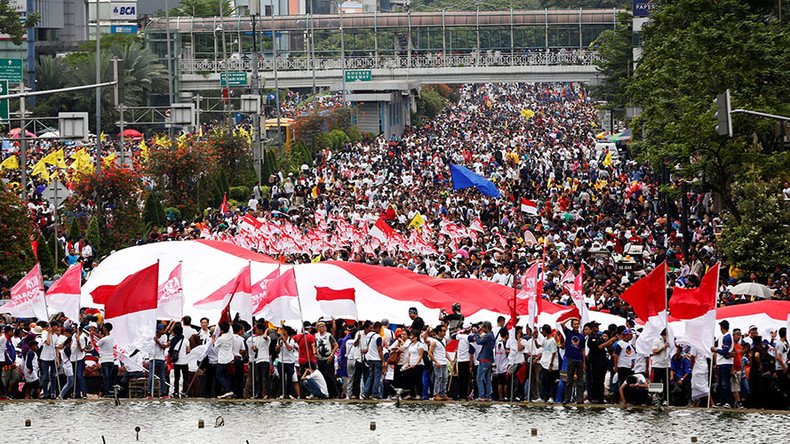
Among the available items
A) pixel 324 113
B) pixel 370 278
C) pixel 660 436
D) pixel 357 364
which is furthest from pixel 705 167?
pixel 324 113

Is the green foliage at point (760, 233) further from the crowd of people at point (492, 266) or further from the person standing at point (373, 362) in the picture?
the person standing at point (373, 362)

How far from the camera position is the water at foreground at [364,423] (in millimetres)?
20703

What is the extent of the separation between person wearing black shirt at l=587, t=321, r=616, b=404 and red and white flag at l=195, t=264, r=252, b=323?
496 cm

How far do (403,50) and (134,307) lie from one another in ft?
258

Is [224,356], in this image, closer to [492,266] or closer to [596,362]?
[596,362]

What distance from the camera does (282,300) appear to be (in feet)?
81.3

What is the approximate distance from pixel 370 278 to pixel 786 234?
400 inches

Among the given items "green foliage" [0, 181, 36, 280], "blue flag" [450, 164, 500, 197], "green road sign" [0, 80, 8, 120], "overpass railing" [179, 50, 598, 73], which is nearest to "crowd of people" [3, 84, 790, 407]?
"blue flag" [450, 164, 500, 197]

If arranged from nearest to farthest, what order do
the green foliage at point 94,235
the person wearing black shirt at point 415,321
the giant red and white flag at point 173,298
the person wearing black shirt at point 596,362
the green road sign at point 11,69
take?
1. the person wearing black shirt at point 596,362
2. the giant red and white flag at point 173,298
3. the person wearing black shirt at point 415,321
4. the green foliage at point 94,235
5. the green road sign at point 11,69

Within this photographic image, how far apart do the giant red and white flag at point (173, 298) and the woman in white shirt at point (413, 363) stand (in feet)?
10.7

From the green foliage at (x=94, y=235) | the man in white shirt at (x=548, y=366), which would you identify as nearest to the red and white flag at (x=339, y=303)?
the man in white shirt at (x=548, y=366)

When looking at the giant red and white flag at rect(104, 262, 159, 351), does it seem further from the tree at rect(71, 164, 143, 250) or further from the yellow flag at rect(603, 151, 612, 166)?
the yellow flag at rect(603, 151, 612, 166)

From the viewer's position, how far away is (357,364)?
24594 mm

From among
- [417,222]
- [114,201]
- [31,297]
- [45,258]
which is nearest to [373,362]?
[31,297]
